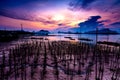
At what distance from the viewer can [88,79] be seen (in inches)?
355

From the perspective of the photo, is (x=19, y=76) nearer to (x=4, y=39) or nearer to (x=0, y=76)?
(x=0, y=76)

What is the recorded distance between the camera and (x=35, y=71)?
9.73 m

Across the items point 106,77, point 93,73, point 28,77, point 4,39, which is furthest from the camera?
point 4,39

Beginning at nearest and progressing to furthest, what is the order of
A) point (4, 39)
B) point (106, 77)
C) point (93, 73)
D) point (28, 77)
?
1. point (28, 77)
2. point (106, 77)
3. point (93, 73)
4. point (4, 39)

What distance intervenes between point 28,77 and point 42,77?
1.05 metres

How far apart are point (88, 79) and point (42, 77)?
355 centimetres

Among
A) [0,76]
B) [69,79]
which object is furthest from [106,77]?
[0,76]

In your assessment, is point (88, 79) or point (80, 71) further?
point (80, 71)

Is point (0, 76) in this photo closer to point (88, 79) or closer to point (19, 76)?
point (19, 76)

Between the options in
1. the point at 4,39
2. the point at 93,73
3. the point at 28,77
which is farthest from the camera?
the point at 4,39

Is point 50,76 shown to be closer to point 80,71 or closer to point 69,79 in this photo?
point 69,79

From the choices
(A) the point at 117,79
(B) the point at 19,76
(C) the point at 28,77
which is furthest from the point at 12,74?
(A) the point at 117,79

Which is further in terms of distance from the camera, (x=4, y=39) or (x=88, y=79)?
(x=4, y=39)

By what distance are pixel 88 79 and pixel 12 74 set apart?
598 centimetres
